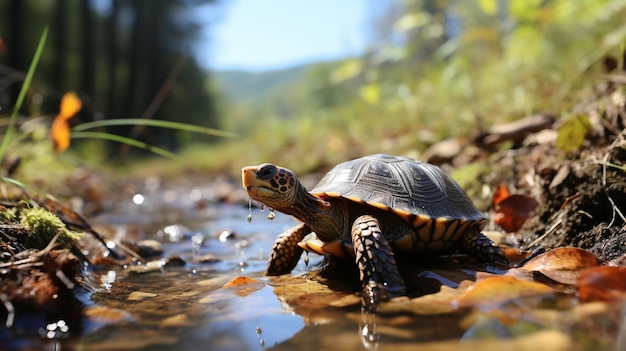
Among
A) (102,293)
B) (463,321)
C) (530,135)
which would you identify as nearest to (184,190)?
(530,135)

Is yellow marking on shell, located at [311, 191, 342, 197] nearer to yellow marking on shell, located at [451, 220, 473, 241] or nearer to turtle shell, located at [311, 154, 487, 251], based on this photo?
turtle shell, located at [311, 154, 487, 251]

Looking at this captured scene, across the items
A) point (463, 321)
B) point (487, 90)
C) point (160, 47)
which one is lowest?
point (463, 321)

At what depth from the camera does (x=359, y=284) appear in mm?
1878

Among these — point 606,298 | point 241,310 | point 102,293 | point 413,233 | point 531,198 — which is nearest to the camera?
point 606,298

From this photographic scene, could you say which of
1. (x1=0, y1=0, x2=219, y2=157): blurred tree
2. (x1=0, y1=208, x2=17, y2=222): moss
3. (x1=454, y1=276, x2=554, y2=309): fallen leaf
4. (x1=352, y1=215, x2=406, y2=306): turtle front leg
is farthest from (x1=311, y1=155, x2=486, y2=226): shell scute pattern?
(x1=0, y1=0, x2=219, y2=157): blurred tree

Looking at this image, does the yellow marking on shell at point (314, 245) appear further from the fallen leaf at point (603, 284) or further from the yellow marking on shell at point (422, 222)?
the fallen leaf at point (603, 284)

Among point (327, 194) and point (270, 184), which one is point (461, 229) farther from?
point (270, 184)

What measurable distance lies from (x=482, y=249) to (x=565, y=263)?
442 millimetres

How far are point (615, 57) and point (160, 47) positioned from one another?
30.6 meters

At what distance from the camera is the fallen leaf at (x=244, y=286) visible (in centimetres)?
179

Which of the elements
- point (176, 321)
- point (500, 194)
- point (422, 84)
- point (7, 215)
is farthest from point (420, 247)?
point (422, 84)

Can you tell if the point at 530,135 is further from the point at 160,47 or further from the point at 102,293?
the point at 160,47

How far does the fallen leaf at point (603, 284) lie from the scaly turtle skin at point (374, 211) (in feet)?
2.13

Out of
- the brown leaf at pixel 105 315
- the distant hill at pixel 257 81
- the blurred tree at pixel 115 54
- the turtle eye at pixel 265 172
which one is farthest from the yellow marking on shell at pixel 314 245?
the distant hill at pixel 257 81
